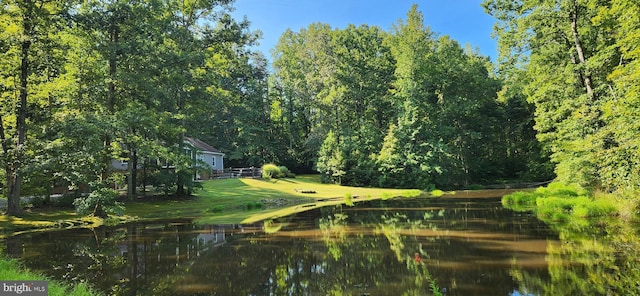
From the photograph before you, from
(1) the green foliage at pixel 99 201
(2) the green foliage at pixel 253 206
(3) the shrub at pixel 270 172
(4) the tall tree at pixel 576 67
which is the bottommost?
(2) the green foliage at pixel 253 206

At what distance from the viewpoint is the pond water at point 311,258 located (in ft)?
24.2

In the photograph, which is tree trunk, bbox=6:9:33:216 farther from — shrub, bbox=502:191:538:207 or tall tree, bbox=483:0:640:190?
shrub, bbox=502:191:538:207

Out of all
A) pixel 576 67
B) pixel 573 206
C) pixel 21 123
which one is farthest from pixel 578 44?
pixel 21 123

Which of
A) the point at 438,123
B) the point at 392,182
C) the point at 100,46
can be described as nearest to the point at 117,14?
the point at 100,46

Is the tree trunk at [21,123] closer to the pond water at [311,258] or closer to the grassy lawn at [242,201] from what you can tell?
the pond water at [311,258]

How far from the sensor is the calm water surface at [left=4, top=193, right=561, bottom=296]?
7426 mm

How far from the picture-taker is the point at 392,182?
45.9 m

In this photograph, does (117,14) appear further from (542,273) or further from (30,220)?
(542,273)

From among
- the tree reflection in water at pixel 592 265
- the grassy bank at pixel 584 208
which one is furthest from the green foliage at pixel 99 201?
the grassy bank at pixel 584 208

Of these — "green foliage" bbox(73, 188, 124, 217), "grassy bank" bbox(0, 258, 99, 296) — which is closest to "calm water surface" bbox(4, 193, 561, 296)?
"grassy bank" bbox(0, 258, 99, 296)

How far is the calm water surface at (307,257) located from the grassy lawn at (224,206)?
2889mm

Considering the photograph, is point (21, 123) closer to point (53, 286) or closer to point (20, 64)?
point (20, 64)

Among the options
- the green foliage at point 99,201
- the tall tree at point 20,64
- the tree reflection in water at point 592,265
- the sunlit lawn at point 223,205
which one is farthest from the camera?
the sunlit lawn at point 223,205

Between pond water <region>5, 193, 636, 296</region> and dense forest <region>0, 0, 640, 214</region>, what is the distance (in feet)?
17.3
